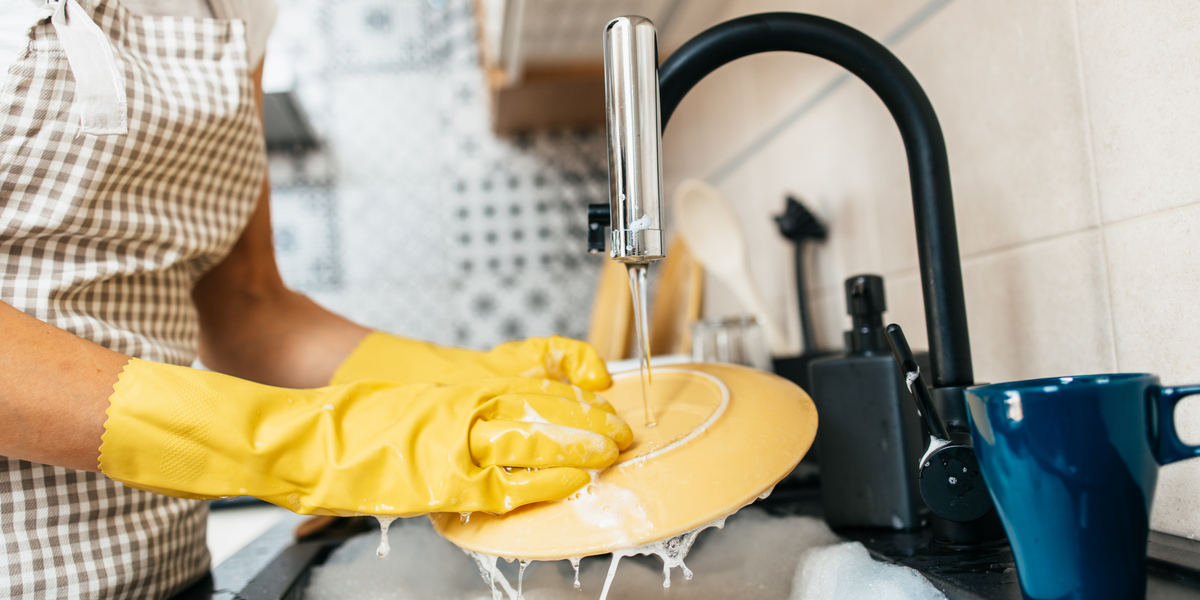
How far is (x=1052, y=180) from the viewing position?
0.49 meters

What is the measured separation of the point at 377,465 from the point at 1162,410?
404 millimetres

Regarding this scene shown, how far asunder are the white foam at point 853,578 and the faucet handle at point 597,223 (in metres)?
0.26

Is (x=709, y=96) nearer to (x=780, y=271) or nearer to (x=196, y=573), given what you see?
(x=780, y=271)

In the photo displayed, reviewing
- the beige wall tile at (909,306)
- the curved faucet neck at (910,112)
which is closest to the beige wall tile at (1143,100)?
the curved faucet neck at (910,112)

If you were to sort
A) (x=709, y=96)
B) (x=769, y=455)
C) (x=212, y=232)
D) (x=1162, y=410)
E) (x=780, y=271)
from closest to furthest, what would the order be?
1. (x=1162, y=410)
2. (x=769, y=455)
3. (x=212, y=232)
4. (x=780, y=271)
5. (x=709, y=96)

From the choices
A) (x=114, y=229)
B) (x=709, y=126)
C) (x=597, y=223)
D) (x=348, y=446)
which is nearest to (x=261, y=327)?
(x=114, y=229)

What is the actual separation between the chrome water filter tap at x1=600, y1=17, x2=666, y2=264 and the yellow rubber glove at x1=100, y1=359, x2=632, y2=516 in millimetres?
123

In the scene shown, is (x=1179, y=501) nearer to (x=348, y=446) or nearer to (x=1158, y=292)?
(x=1158, y=292)

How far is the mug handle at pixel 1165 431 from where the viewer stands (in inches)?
10.5

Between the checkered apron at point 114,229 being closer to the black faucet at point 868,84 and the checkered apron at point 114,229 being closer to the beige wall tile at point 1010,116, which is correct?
the black faucet at point 868,84

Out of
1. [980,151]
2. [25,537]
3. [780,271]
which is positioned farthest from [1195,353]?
[25,537]

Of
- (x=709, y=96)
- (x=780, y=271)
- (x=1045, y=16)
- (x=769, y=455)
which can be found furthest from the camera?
(x=709, y=96)

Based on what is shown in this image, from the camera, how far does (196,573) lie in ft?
1.84

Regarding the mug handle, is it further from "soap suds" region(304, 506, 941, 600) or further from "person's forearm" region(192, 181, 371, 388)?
"person's forearm" region(192, 181, 371, 388)
